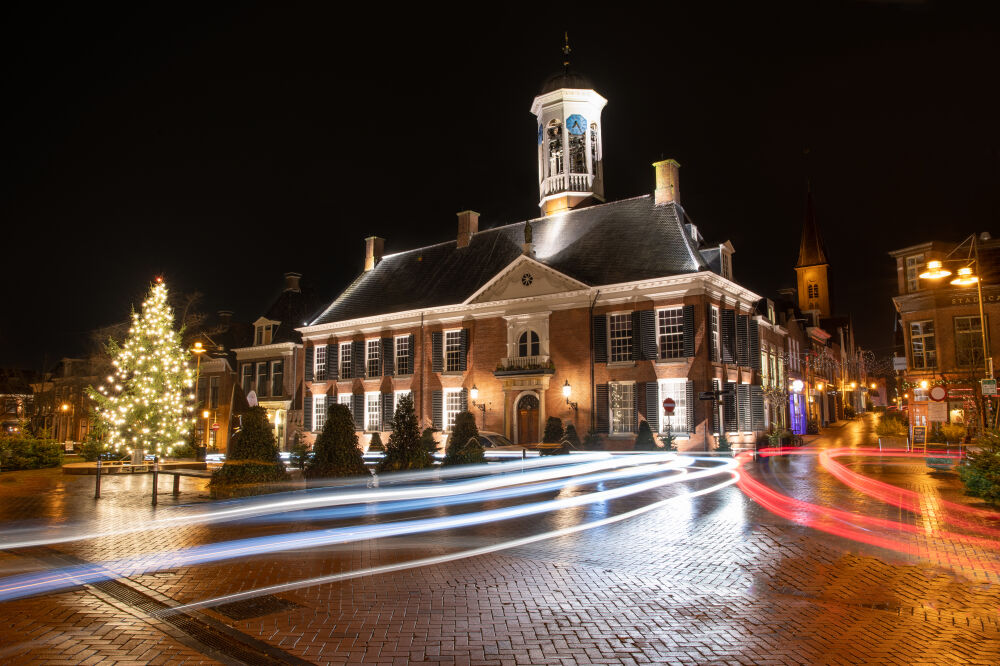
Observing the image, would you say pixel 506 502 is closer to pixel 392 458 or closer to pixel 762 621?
pixel 392 458

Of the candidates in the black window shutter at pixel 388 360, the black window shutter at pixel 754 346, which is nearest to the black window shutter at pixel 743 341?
the black window shutter at pixel 754 346

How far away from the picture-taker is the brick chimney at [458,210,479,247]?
41.9 metres

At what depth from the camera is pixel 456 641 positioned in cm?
566

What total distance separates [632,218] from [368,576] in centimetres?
2925

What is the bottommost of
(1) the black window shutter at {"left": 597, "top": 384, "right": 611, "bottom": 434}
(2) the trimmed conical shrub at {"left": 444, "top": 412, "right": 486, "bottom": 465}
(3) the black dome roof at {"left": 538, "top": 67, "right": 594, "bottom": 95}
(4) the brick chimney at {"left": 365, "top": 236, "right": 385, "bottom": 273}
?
(2) the trimmed conical shrub at {"left": 444, "top": 412, "right": 486, "bottom": 465}

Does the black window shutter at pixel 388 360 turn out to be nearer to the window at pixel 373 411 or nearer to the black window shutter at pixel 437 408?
the window at pixel 373 411

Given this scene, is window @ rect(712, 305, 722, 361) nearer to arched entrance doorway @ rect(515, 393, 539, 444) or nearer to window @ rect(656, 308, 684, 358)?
window @ rect(656, 308, 684, 358)

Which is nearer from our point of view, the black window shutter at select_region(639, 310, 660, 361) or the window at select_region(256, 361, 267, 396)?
the black window shutter at select_region(639, 310, 660, 361)

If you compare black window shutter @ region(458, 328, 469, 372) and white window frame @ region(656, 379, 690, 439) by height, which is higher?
black window shutter @ region(458, 328, 469, 372)

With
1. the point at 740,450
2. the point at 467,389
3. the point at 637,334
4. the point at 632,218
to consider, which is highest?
the point at 632,218

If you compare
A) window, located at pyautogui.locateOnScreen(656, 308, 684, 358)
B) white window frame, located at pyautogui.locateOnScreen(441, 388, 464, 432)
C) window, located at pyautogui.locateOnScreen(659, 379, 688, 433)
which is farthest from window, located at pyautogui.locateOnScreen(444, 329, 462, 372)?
window, located at pyautogui.locateOnScreen(659, 379, 688, 433)

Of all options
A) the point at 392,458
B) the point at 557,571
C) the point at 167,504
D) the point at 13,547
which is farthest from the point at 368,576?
the point at 392,458

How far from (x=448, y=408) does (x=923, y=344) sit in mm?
25952

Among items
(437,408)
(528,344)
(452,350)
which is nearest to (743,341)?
(528,344)
